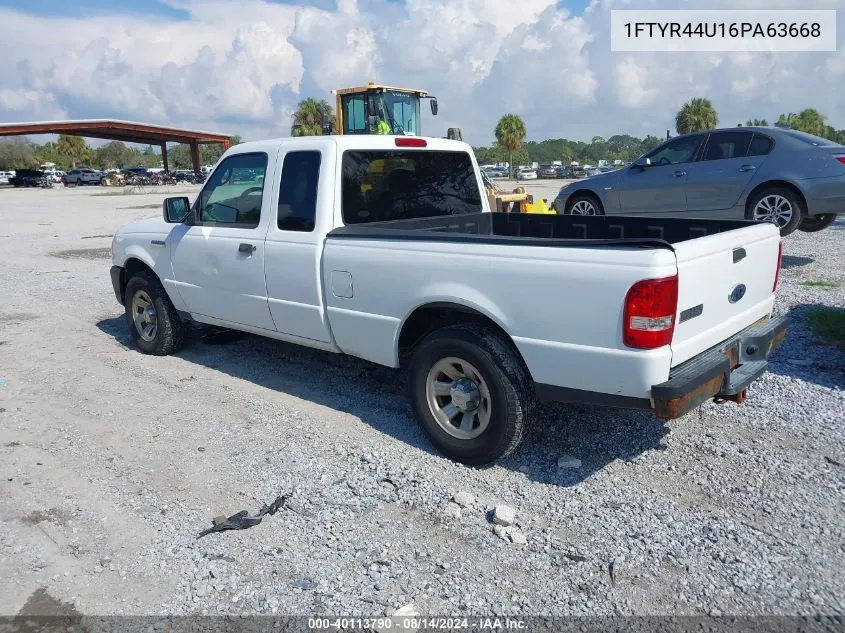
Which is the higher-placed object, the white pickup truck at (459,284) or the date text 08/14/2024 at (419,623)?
the white pickup truck at (459,284)

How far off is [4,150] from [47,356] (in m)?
99.0

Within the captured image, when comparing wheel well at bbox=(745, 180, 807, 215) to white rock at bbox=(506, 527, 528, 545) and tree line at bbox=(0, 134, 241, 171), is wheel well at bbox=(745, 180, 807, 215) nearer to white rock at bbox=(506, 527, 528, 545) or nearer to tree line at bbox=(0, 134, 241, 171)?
white rock at bbox=(506, 527, 528, 545)

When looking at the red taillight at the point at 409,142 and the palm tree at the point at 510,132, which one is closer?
the red taillight at the point at 409,142

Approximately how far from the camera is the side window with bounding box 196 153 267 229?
542 centimetres

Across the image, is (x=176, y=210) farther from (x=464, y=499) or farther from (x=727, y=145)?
(x=727, y=145)

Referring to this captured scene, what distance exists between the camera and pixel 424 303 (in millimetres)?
4223

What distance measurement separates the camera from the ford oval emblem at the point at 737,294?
3.93m

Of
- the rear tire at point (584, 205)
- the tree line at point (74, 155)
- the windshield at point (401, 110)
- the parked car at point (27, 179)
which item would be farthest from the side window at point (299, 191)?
the tree line at point (74, 155)

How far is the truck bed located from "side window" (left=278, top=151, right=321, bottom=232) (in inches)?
12.6

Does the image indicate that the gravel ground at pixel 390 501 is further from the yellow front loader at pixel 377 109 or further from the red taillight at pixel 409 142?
the yellow front loader at pixel 377 109

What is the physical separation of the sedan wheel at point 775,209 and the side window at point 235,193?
7.18 metres

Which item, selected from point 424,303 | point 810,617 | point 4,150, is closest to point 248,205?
point 424,303

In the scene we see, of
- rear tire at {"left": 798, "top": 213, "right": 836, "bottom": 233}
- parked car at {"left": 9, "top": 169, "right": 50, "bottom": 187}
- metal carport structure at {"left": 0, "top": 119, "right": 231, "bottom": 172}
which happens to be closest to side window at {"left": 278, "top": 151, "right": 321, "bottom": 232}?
rear tire at {"left": 798, "top": 213, "right": 836, "bottom": 233}

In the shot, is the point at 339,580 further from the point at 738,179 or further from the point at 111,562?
the point at 738,179
